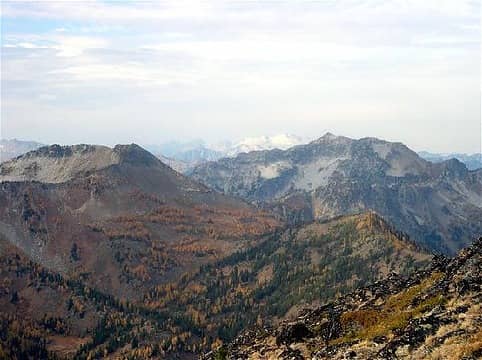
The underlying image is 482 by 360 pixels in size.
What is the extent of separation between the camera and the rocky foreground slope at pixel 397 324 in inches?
2558

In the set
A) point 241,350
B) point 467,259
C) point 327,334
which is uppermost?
point 467,259

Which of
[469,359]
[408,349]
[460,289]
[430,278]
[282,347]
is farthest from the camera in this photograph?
[430,278]

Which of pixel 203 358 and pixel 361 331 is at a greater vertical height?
pixel 361 331

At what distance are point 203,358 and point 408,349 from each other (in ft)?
219

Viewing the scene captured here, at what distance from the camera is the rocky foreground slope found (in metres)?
65.0

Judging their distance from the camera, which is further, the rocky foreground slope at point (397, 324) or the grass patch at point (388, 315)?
the grass patch at point (388, 315)

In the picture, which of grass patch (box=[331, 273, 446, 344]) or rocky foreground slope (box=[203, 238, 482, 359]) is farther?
grass patch (box=[331, 273, 446, 344])

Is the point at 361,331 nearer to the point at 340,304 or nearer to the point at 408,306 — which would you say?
the point at 408,306

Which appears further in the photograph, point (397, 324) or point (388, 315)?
point (388, 315)

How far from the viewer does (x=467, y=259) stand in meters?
88.8

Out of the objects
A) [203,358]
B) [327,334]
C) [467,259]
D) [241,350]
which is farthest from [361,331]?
[203,358]

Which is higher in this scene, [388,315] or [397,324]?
[397,324]

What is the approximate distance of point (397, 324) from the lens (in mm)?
76875

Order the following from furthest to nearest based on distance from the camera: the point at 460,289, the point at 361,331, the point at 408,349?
the point at 361,331 < the point at 460,289 < the point at 408,349
